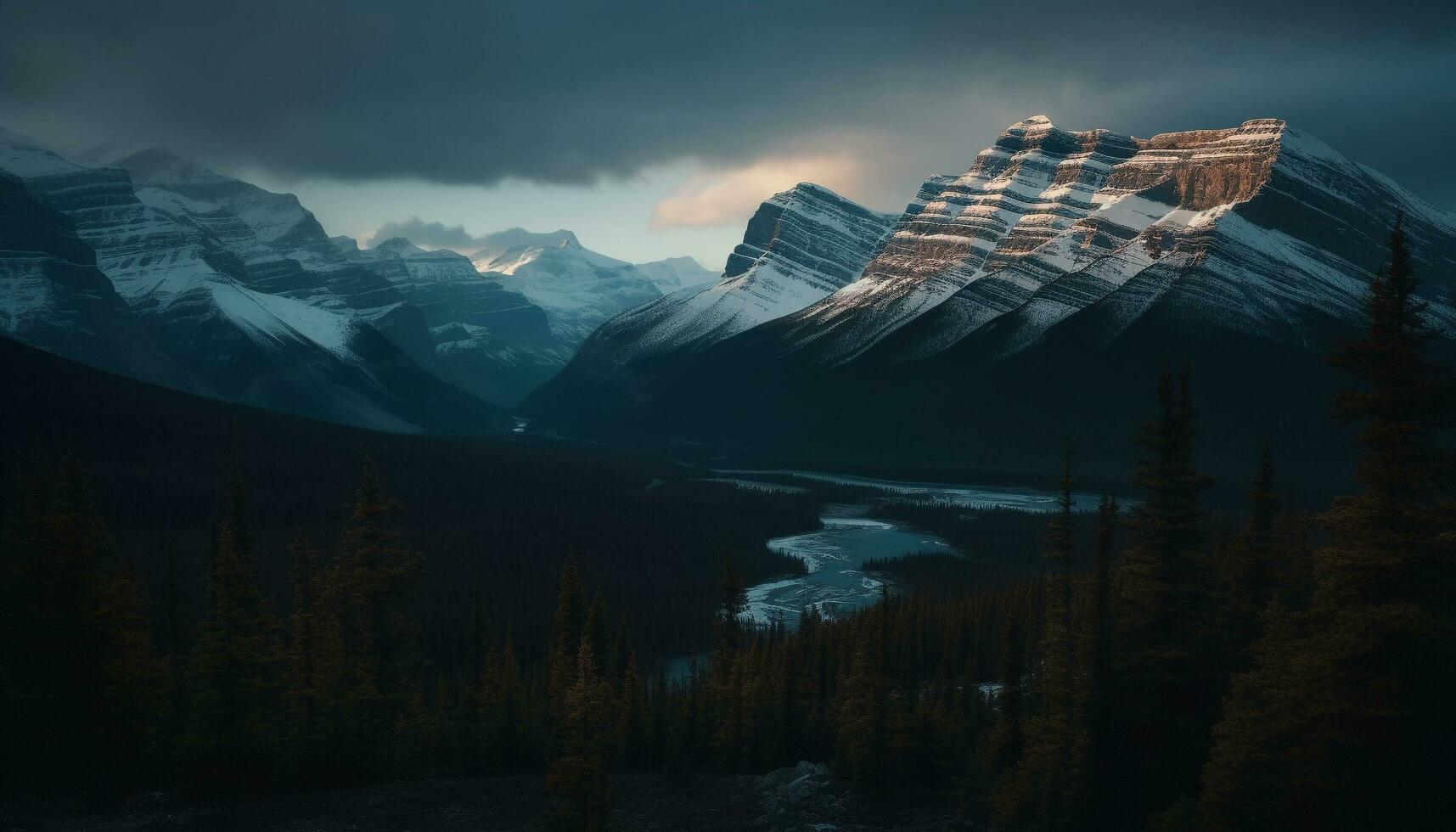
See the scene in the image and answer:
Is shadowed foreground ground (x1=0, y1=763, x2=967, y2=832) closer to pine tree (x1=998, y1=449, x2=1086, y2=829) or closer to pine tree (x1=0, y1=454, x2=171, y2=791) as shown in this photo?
pine tree (x1=0, y1=454, x2=171, y2=791)

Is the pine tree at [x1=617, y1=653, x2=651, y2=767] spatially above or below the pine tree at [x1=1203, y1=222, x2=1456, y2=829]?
below

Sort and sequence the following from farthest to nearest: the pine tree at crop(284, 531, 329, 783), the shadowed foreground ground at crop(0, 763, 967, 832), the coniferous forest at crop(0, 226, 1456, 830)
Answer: the pine tree at crop(284, 531, 329, 783) → the shadowed foreground ground at crop(0, 763, 967, 832) → the coniferous forest at crop(0, 226, 1456, 830)

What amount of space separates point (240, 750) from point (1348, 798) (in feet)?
121

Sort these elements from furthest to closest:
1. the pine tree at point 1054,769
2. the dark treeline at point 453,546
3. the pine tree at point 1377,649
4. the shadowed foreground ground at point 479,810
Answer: the dark treeline at point 453,546 → the shadowed foreground ground at point 479,810 → the pine tree at point 1054,769 → the pine tree at point 1377,649

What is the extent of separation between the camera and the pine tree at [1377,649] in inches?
965

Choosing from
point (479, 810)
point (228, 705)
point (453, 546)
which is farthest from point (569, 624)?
point (453, 546)

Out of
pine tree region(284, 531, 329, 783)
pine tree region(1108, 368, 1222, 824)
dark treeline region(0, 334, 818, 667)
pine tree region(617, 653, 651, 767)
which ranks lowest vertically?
dark treeline region(0, 334, 818, 667)

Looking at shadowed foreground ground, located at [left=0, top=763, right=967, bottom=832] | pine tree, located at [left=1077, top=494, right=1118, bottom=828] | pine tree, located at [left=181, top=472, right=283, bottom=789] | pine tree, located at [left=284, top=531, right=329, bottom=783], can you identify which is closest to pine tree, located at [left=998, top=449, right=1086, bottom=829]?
pine tree, located at [left=1077, top=494, right=1118, bottom=828]

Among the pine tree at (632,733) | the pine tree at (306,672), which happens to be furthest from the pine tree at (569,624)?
the pine tree at (306,672)

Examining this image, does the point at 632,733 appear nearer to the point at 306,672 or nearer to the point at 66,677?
the point at 306,672

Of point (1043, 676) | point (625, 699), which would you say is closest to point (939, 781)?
point (1043, 676)

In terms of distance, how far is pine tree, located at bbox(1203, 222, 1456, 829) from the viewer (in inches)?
965

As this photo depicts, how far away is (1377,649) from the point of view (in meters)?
24.9

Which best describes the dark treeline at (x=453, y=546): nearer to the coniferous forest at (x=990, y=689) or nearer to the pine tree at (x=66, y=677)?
the coniferous forest at (x=990, y=689)
